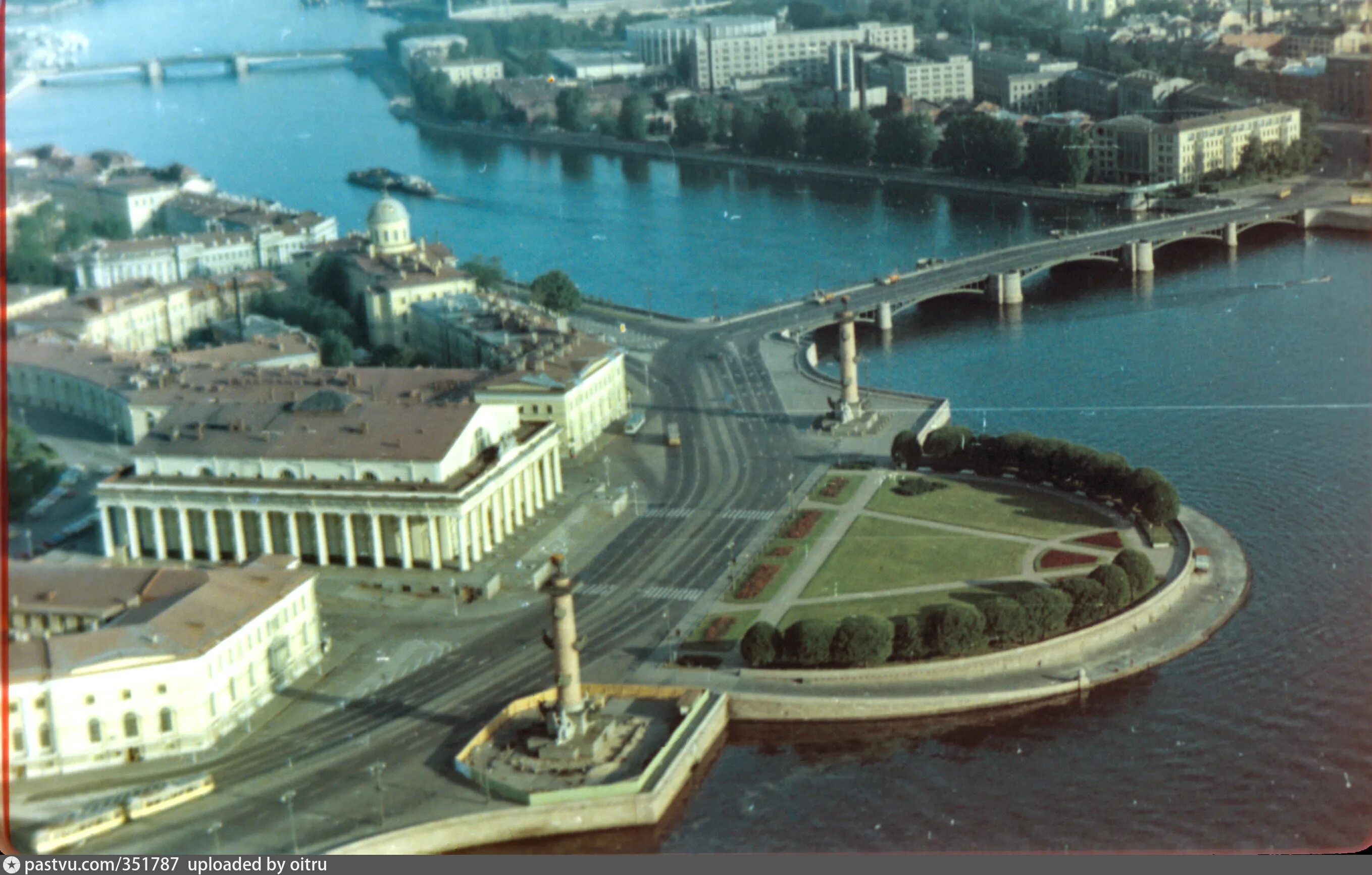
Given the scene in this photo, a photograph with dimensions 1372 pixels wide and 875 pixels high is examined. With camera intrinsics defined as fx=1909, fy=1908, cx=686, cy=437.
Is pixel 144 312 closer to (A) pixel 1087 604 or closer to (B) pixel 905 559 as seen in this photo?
(B) pixel 905 559

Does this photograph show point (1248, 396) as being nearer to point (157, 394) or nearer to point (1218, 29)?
point (157, 394)

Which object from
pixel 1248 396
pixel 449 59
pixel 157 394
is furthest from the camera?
pixel 449 59

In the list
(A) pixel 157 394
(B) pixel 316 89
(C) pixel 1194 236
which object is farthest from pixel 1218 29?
(A) pixel 157 394

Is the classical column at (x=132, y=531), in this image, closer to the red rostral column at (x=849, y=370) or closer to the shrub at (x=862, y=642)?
the shrub at (x=862, y=642)

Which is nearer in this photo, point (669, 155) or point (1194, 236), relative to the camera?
point (1194, 236)

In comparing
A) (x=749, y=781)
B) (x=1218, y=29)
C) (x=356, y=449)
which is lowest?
(x=749, y=781)

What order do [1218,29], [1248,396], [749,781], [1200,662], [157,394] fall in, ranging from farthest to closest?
[1218,29]
[1248,396]
[157,394]
[1200,662]
[749,781]

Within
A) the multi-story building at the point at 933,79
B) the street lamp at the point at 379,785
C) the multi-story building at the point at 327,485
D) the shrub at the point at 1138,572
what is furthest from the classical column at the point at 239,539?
the multi-story building at the point at 933,79
